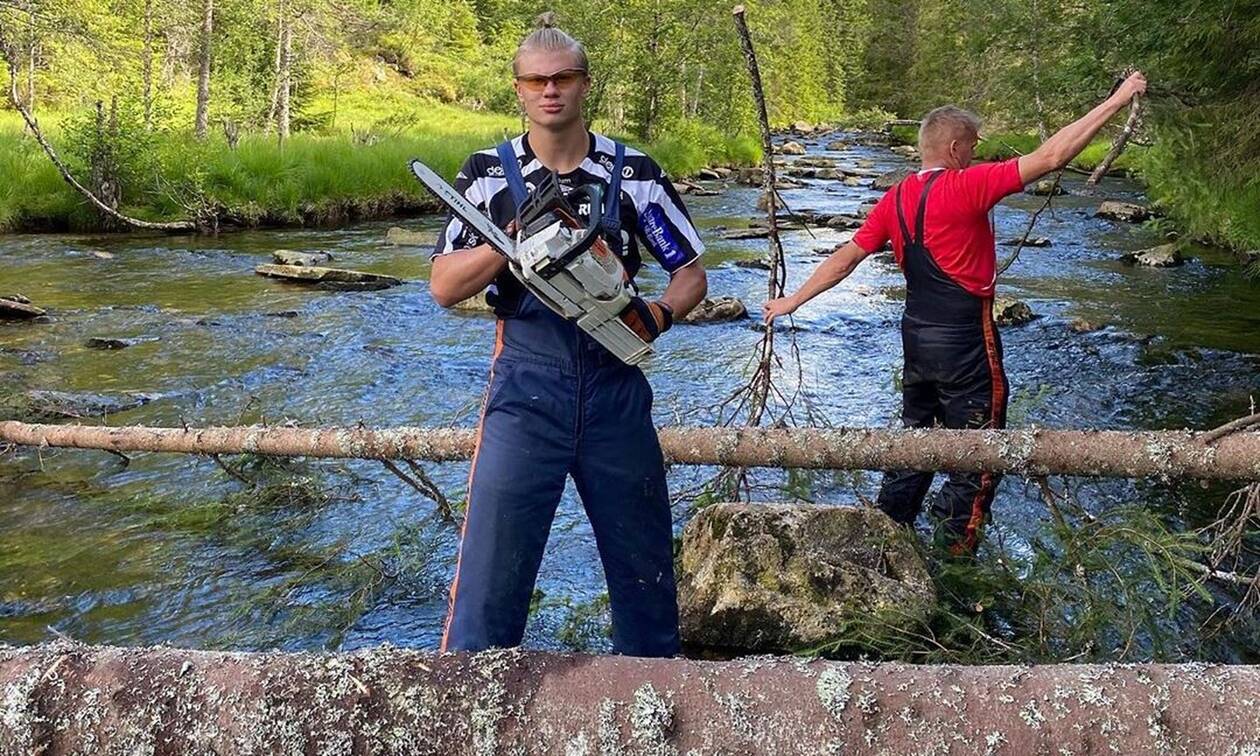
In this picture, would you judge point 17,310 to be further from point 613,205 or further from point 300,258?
point 613,205

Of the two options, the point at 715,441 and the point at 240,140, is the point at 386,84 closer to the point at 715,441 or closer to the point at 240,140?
the point at 240,140

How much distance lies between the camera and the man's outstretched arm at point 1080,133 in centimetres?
382

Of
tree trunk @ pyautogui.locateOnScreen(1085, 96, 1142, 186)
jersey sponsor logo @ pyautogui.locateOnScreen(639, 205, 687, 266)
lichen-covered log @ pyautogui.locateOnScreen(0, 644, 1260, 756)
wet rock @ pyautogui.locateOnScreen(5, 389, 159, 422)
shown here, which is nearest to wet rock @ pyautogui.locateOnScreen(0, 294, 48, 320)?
wet rock @ pyautogui.locateOnScreen(5, 389, 159, 422)

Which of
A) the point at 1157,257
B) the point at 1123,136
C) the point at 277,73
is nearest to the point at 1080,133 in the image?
the point at 1123,136

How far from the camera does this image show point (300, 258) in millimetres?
13625

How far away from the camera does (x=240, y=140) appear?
19266mm

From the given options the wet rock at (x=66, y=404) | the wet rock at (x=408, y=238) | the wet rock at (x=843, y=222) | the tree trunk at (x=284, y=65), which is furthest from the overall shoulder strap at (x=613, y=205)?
the tree trunk at (x=284, y=65)

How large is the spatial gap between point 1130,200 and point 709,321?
1420 centimetres

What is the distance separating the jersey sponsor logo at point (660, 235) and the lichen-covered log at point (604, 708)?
1.42 meters

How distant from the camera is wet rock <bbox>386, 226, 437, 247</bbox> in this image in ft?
52.4

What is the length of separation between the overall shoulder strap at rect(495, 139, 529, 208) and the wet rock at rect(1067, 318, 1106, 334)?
29.1 ft

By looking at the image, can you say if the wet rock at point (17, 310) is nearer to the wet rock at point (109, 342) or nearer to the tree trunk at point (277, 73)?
the wet rock at point (109, 342)

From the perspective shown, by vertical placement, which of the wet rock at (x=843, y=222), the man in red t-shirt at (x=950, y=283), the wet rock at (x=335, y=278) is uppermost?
the wet rock at (x=843, y=222)

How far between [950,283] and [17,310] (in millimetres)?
9712
